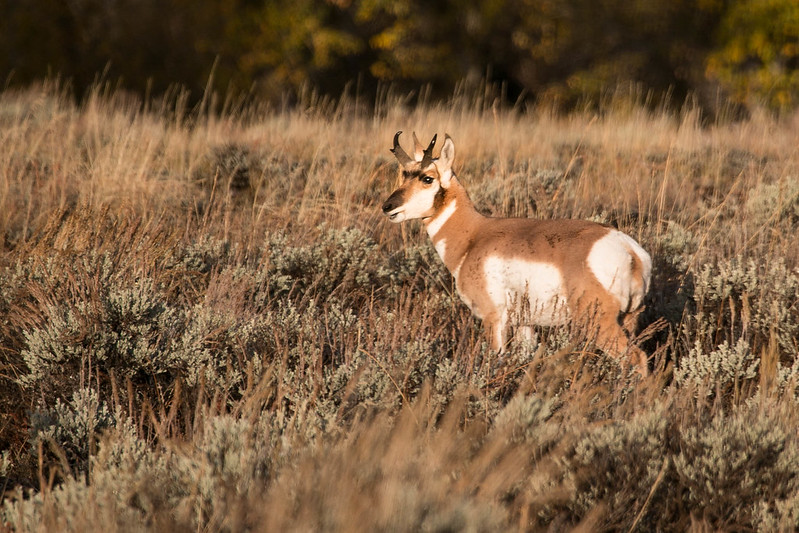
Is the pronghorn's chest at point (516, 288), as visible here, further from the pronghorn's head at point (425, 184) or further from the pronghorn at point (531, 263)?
the pronghorn's head at point (425, 184)

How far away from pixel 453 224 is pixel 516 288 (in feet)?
2.58

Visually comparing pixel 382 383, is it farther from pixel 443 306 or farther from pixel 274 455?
pixel 443 306

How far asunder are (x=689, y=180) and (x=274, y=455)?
20.5 feet

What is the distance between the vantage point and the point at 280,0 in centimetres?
1873

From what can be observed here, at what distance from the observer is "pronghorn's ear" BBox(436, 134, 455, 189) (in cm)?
516

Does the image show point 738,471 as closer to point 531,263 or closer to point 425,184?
point 531,263

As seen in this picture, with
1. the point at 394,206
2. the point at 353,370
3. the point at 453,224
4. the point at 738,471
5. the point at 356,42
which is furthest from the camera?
the point at 356,42

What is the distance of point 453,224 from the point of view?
517 centimetres

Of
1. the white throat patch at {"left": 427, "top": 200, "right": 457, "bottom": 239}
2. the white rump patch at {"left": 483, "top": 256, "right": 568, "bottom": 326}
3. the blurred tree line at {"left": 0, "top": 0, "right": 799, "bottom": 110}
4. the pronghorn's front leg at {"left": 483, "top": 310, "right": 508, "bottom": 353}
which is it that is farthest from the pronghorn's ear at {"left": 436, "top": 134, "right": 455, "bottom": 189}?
the blurred tree line at {"left": 0, "top": 0, "right": 799, "bottom": 110}

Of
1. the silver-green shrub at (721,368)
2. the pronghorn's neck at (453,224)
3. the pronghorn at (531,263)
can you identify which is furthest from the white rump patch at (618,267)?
the pronghorn's neck at (453,224)

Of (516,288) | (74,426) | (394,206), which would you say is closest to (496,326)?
(516,288)

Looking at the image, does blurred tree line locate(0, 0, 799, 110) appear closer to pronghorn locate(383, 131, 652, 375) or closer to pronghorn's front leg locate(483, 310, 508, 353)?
pronghorn locate(383, 131, 652, 375)

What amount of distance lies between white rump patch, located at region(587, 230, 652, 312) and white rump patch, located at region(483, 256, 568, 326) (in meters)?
0.22

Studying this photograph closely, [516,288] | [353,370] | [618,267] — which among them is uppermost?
[618,267]
